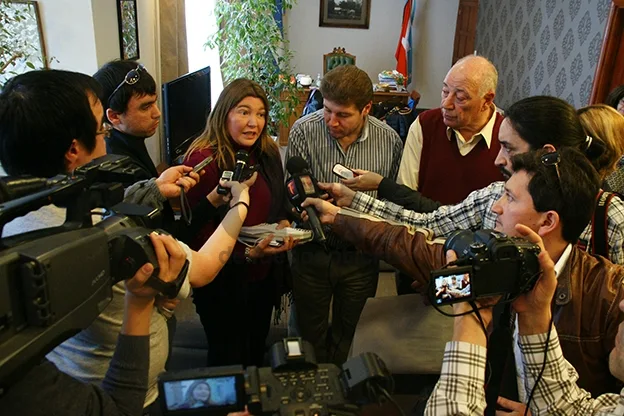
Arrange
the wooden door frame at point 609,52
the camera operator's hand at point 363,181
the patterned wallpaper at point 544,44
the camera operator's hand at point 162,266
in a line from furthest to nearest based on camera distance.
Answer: the patterned wallpaper at point 544,44, the wooden door frame at point 609,52, the camera operator's hand at point 363,181, the camera operator's hand at point 162,266

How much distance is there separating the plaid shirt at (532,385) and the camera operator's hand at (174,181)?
874mm

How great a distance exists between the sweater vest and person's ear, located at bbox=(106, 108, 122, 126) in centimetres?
118

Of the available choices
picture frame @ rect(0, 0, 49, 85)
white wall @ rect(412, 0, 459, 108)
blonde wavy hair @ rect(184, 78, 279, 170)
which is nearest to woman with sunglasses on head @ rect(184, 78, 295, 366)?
blonde wavy hair @ rect(184, 78, 279, 170)

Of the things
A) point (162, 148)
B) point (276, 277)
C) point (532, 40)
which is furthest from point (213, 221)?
point (532, 40)

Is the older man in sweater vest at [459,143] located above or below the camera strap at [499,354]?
above

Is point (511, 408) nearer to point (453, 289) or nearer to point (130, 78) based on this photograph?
point (453, 289)

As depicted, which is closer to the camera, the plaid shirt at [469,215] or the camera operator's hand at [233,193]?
the plaid shirt at [469,215]

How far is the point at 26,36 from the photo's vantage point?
2.31 metres

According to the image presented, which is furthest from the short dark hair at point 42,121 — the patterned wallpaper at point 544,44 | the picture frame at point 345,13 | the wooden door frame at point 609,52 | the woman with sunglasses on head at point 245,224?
the picture frame at point 345,13

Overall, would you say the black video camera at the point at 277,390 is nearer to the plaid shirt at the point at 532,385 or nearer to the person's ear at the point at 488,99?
the plaid shirt at the point at 532,385

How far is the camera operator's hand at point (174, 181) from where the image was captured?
53.6 inches

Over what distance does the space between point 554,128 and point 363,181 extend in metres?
0.66

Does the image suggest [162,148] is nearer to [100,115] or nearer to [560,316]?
[100,115]

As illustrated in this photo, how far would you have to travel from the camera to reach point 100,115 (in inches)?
39.0
